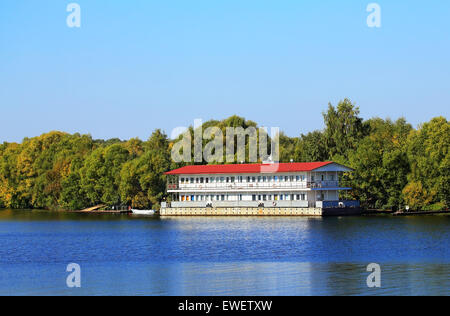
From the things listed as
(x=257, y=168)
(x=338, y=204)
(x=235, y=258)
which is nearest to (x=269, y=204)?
(x=257, y=168)

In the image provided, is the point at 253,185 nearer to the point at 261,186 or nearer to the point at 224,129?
the point at 261,186

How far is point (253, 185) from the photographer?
296ft

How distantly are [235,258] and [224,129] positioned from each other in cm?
7906

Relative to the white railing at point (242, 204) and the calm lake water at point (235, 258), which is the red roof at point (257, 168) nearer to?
the white railing at point (242, 204)

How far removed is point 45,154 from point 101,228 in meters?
63.7

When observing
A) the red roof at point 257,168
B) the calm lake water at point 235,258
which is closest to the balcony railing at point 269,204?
the red roof at point 257,168

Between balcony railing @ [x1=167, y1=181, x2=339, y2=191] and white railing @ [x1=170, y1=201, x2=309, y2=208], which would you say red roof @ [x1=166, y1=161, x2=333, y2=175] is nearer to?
balcony railing @ [x1=167, y1=181, x2=339, y2=191]

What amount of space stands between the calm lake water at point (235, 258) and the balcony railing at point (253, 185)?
41.3 ft

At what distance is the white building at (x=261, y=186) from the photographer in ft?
286

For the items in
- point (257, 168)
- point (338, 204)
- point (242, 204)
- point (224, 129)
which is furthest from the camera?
point (224, 129)

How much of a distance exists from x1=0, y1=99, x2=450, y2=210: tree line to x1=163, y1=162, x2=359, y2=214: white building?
4.96 m

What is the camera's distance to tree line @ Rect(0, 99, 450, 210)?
Answer: 8500cm
